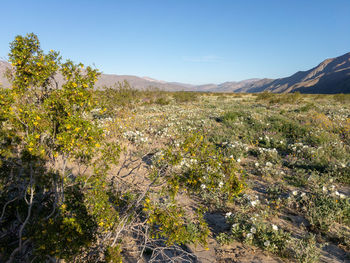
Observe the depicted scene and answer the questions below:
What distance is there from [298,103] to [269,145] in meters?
20.9

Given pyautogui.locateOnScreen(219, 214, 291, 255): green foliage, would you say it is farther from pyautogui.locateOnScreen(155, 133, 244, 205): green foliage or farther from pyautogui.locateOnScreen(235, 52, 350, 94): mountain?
pyautogui.locateOnScreen(235, 52, 350, 94): mountain

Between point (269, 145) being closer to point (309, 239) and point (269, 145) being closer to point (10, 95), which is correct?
point (309, 239)

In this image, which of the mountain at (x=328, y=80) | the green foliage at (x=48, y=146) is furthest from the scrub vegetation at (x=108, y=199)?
the mountain at (x=328, y=80)

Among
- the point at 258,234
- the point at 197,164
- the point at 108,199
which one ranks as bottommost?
the point at 258,234

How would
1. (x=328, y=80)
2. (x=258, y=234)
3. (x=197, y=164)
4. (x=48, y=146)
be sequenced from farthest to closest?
(x=328, y=80) → (x=258, y=234) → (x=197, y=164) → (x=48, y=146)

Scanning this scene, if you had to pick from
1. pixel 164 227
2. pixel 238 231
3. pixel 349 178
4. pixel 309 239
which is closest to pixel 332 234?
pixel 309 239

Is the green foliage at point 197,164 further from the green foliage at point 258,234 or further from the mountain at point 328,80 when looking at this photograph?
the mountain at point 328,80

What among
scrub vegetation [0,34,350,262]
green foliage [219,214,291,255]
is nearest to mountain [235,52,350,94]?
scrub vegetation [0,34,350,262]

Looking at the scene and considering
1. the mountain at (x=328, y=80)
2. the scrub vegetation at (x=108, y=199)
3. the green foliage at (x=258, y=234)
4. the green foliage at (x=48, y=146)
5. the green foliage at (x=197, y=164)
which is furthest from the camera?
the mountain at (x=328, y=80)

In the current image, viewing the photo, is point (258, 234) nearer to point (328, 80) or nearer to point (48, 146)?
point (48, 146)

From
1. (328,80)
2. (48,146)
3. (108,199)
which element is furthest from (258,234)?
(328,80)

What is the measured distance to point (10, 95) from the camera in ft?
9.25

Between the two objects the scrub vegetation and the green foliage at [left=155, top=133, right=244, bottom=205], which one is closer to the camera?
the scrub vegetation

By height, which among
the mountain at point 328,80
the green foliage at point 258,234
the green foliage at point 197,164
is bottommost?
the green foliage at point 258,234
